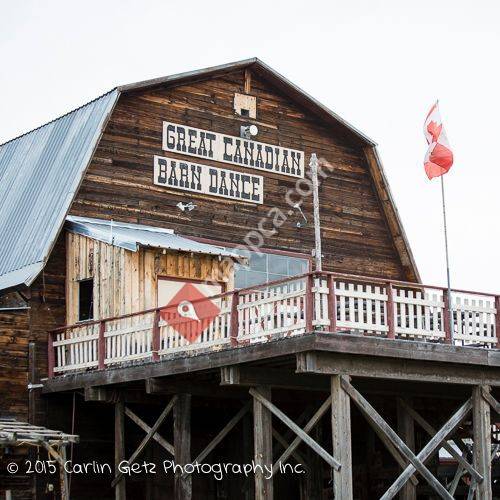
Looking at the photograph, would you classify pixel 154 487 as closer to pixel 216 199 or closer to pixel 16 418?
pixel 16 418

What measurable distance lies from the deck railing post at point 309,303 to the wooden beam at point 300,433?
196 cm

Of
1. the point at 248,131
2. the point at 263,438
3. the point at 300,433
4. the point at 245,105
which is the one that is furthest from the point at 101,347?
the point at 245,105

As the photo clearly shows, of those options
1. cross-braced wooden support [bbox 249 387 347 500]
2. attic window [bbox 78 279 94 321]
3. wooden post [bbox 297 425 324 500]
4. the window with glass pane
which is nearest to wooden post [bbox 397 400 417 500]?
cross-braced wooden support [bbox 249 387 347 500]

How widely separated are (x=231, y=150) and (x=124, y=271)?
6.10 m

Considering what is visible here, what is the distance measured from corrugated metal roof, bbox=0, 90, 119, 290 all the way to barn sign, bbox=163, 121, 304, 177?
2.10 m

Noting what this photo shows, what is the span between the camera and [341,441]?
2133cm

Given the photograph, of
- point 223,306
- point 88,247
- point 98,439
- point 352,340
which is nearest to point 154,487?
point 98,439

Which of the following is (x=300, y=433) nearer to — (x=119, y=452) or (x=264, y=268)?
(x=119, y=452)

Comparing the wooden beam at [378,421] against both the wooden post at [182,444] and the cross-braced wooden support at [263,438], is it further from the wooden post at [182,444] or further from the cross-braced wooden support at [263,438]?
the wooden post at [182,444]

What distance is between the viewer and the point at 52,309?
97.2 ft

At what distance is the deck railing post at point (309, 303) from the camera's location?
2133 cm

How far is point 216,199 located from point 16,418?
8049 mm

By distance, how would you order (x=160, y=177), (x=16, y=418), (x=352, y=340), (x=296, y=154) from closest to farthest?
(x=352, y=340)
(x=16, y=418)
(x=160, y=177)
(x=296, y=154)

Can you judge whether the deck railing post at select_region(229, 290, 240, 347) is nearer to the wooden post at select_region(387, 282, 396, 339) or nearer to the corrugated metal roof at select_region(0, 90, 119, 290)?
the wooden post at select_region(387, 282, 396, 339)
